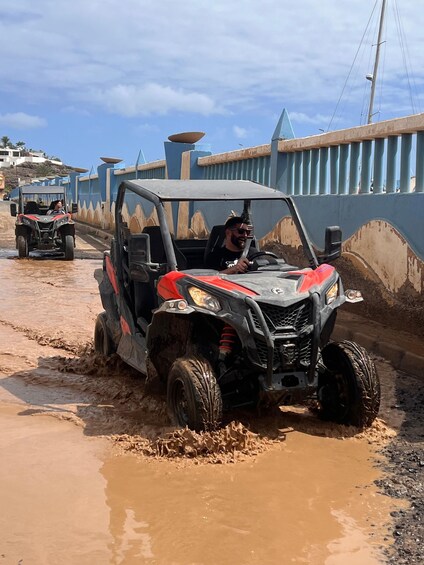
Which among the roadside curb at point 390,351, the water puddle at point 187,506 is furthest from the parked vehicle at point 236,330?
the roadside curb at point 390,351

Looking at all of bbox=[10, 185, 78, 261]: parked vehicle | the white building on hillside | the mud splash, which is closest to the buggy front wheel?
bbox=[10, 185, 78, 261]: parked vehicle

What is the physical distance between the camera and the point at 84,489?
3707 mm

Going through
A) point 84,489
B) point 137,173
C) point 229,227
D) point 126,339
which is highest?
point 137,173

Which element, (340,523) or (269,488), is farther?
(269,488)

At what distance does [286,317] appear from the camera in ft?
13.5

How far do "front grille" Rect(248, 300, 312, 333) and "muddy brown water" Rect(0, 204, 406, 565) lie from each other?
25.3 inches

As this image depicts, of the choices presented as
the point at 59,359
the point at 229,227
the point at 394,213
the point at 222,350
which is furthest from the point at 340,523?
the point at 394,213

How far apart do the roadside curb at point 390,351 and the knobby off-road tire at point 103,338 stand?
249cm

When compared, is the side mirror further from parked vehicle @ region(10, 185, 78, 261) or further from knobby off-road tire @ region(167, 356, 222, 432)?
parked vehicle @ region(10, 185, 78, 261)

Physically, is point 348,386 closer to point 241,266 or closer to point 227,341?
point 227,341

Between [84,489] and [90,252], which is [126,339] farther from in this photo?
[90,252]

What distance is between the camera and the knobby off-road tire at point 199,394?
4.04 metres

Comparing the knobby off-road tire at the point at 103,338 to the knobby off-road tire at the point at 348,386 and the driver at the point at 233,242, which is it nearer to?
the driver at the point at 233,242

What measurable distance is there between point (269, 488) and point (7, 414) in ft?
7.20
